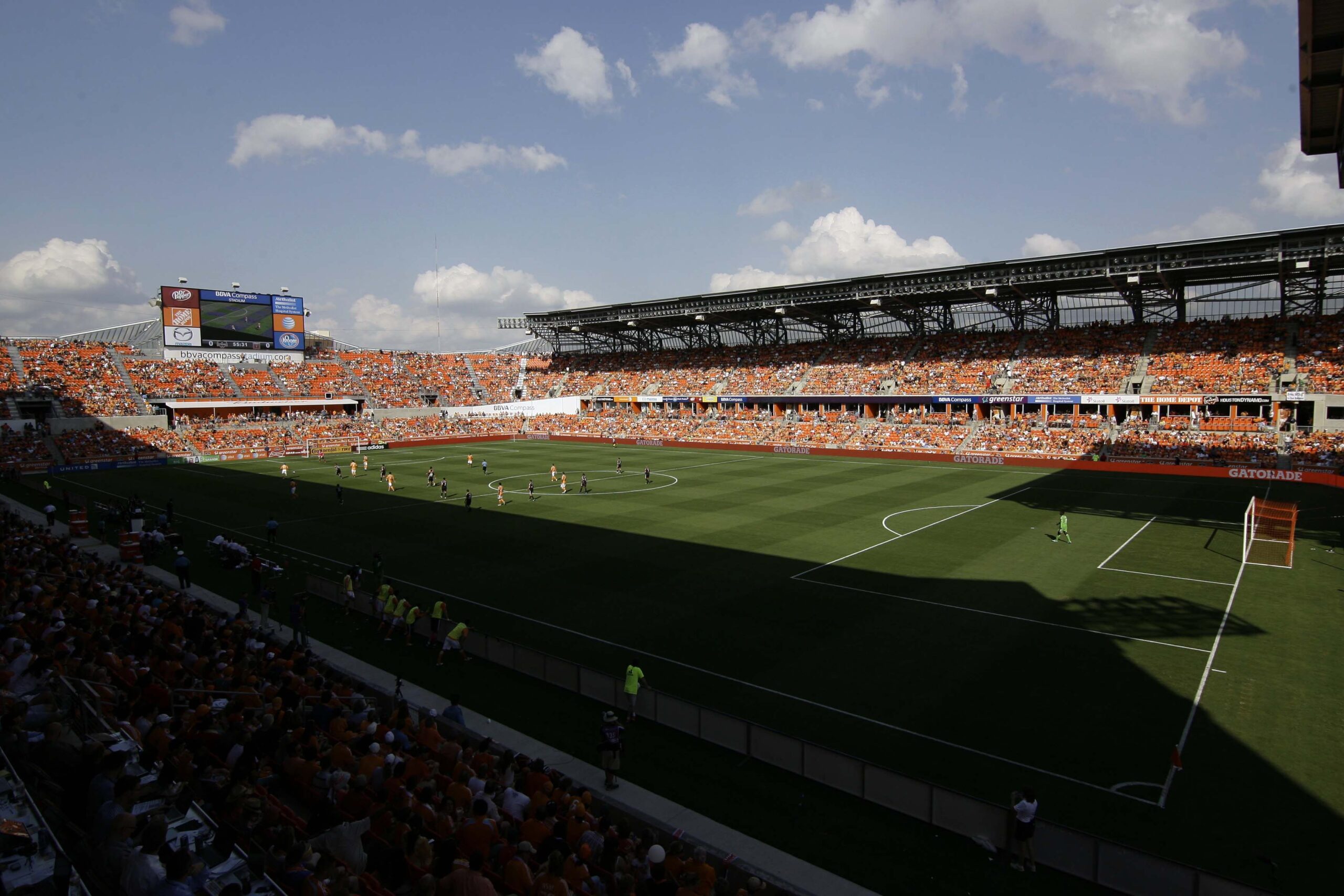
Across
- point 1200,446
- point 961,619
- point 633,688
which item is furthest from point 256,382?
point 1200,446

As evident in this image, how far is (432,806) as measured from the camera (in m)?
8.88

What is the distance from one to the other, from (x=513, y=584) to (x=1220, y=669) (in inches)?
745

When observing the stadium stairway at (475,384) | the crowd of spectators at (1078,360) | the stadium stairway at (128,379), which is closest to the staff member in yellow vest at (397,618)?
the crowd of spectators at (1078,360)

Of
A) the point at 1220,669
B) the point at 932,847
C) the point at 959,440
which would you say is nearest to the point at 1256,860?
the point at 932,847

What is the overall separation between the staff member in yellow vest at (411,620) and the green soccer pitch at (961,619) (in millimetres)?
687

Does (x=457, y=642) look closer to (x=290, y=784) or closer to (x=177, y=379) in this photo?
(x=290, y=784)

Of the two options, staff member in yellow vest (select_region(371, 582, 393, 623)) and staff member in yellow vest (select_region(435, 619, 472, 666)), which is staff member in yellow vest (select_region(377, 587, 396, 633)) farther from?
Answer: staff member in yellow vest (select_region(435, 619, 472, 666))

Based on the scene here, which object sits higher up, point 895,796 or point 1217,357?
point 1217,357

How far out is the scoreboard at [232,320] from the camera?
72.4 metres

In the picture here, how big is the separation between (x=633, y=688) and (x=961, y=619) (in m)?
10.4

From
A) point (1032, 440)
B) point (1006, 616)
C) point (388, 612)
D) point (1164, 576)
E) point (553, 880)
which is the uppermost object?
point (1032, 440)

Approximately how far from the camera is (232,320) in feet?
250

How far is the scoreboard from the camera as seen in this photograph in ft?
237

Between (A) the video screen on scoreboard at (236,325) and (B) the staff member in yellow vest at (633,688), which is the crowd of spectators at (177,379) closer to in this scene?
(A) the video screen on scoreboard at (236,325)
